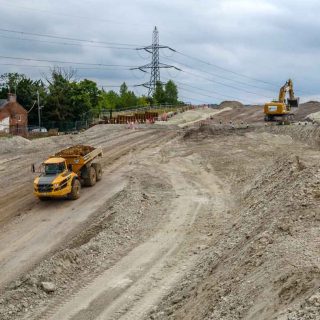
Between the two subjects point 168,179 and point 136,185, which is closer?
point 136,185

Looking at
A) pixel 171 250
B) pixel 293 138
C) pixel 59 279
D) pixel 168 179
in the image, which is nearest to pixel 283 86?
pixel 293 138

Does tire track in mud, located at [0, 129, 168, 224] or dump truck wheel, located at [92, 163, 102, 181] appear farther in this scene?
dump truck wheel, located at [92, 163, 102, 181]

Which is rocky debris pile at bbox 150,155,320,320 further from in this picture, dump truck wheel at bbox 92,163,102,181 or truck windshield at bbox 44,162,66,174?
dump truck wheel at bbox 92,163,102,181

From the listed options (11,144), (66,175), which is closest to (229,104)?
(11,144)

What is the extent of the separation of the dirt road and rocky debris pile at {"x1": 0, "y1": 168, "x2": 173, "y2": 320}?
0.04 metres

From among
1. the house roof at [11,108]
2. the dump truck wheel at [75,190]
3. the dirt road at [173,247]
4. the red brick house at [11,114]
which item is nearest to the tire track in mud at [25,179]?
the dirt road at [173,247]

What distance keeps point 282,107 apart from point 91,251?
36904mm

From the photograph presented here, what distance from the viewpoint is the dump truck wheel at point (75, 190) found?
76.2 ft

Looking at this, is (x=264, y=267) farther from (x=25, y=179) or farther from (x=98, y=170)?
(x=25, y=179)

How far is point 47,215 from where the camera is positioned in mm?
21594

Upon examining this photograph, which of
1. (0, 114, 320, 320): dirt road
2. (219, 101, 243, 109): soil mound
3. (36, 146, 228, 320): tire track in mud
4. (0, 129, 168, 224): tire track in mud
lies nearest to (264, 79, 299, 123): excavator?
(0, 129, 168, 224): tire track in mud

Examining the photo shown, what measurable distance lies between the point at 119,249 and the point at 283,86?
129ft

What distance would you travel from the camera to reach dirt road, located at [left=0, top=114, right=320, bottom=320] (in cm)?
1105

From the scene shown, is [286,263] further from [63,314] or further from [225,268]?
[63,314]
